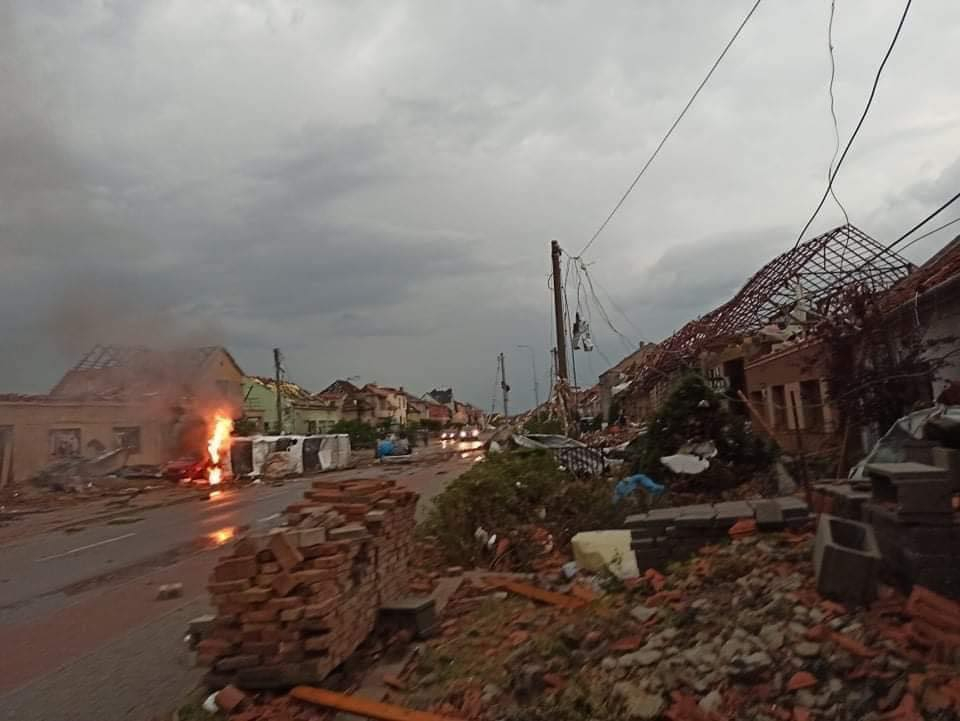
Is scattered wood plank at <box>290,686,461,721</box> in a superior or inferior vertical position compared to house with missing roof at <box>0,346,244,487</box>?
inferior

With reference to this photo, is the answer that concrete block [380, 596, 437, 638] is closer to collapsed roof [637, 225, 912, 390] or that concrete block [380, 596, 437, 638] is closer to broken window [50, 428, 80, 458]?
collapsed roof [637, 225, 912, 390]

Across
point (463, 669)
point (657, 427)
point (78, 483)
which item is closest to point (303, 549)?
point (463, 669)


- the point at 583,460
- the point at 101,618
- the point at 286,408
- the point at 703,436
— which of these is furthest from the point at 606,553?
the point at 286,408

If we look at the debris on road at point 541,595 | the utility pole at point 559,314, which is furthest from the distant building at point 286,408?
the debris on road at point 541,595

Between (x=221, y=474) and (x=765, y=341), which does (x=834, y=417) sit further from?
(x=221, y=474)

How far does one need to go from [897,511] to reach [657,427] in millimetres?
7334

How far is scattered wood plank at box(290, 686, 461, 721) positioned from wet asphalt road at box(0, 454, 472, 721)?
3.76ft

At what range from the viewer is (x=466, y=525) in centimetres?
1004

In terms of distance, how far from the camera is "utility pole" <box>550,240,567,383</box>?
21984mm

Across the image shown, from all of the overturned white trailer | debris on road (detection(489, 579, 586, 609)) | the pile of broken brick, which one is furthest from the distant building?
the pile of broken brick

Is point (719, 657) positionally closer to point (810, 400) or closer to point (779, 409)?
point (810, 400)

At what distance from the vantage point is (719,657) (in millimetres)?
4320

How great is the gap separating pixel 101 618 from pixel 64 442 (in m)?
27.5

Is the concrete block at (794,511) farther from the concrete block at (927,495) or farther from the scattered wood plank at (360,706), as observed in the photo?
the scattered wood plank at (360,706)
